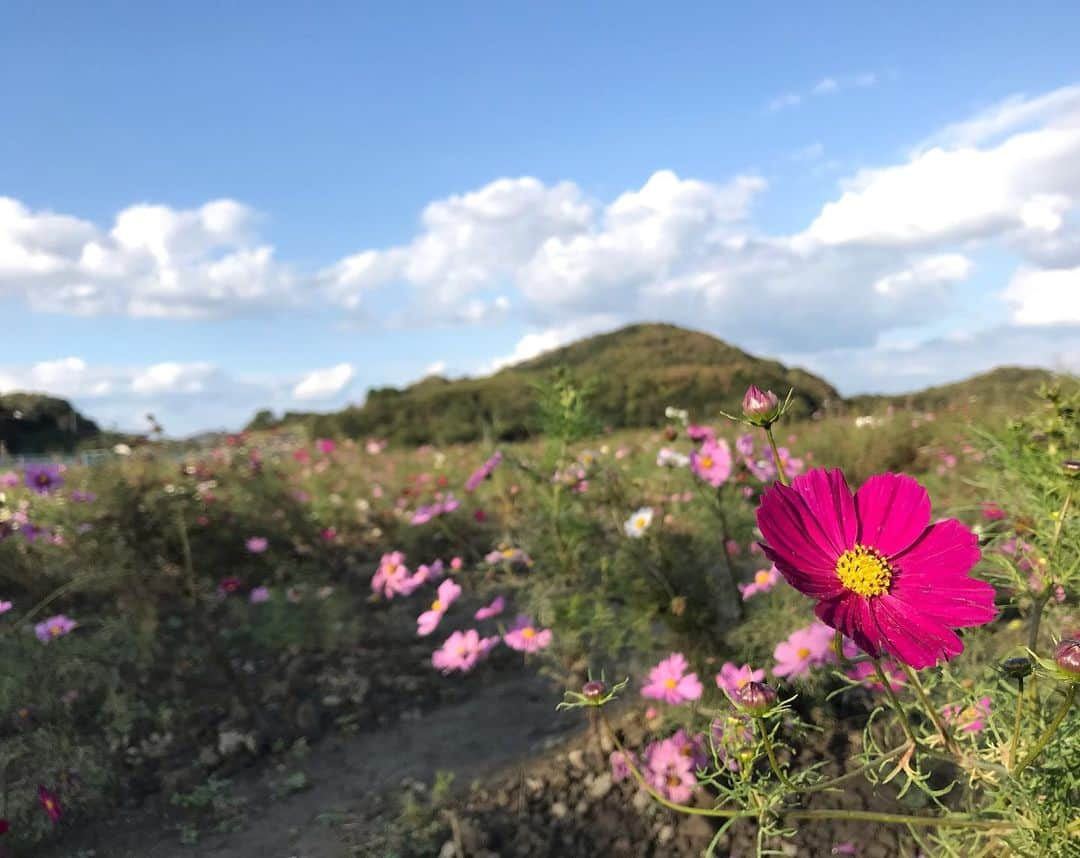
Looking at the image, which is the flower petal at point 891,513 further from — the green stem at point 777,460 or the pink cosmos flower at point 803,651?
the pink cosmos flower at point 803,651

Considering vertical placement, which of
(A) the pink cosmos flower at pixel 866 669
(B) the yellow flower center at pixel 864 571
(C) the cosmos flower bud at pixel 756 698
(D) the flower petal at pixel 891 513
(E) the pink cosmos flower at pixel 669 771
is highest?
(D) the flower petal at pixel 891 513

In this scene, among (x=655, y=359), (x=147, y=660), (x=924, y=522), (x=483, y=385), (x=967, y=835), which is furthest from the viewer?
(x=655, y=359)

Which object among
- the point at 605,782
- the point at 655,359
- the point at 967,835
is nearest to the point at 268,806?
the point at 605,782

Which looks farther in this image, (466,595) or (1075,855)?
(466,595)

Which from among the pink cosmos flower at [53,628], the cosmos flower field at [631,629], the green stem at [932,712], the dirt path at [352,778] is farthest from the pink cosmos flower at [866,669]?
the pink cosmos flower at [53,628]

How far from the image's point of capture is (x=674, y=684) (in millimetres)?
1758

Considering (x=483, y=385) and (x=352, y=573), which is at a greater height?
(x=483, y=385)

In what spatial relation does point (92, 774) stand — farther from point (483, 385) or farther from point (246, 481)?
point (483, 385)

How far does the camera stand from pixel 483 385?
13.4 meters

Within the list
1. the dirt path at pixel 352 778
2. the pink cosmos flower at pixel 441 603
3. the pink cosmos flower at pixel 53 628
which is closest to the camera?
the dirt path at pixel 352 778

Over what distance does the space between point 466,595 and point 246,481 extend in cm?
123

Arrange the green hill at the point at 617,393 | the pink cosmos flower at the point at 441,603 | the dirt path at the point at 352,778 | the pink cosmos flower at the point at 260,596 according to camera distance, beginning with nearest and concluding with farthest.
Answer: the dirt path at the point at 352,778 < the pink cosmos flower at the point at 441,603 < the pink cosmos flower at the point at 260,596 < the green hill at the point at 617,393

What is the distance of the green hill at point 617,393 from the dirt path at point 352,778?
4129 millimetres

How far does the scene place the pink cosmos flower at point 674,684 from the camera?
68.3 inches
